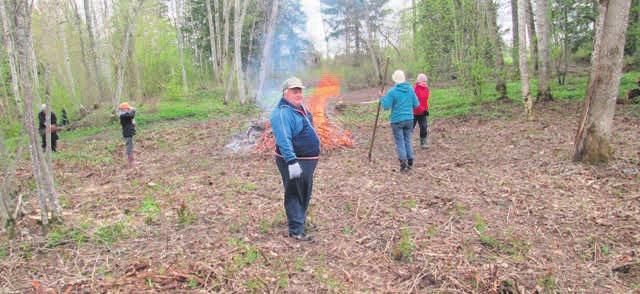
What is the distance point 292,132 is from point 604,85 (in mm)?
5160

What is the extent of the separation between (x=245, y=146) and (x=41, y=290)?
22.4ft

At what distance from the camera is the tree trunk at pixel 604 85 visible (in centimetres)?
618

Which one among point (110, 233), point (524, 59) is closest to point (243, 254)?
point (110, 233)

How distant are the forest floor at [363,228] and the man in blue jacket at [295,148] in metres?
0.38

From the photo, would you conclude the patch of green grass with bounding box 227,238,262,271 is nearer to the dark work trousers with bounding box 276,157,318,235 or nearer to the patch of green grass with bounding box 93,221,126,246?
the dark work trousers with bounding box 276,157,318,235

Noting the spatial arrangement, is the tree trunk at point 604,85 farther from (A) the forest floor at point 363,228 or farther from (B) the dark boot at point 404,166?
(B) the dark boot at point 404,166

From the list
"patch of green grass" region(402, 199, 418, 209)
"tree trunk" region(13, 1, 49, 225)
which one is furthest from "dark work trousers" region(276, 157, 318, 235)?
"tree trunk" region(13, 1, 49, 225)

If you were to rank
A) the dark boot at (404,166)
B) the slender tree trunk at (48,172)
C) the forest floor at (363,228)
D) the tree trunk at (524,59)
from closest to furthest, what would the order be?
the forest floor at (363,228), the slender tree trunk at (48,172), the dark boot at (404,166), the tree trunk at (524,59)

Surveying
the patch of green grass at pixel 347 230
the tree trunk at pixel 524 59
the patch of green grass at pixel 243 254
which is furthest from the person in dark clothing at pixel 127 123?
the tree trunk at pixel 524 59

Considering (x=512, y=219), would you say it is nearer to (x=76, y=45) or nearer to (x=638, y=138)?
(x=638, y=138)

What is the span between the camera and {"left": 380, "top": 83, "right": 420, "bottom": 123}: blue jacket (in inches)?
281

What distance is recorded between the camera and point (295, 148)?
177 inches

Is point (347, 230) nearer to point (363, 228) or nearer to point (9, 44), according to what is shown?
point (363, 228)

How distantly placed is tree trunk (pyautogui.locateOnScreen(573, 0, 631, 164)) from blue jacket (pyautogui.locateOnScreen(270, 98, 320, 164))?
475cm
